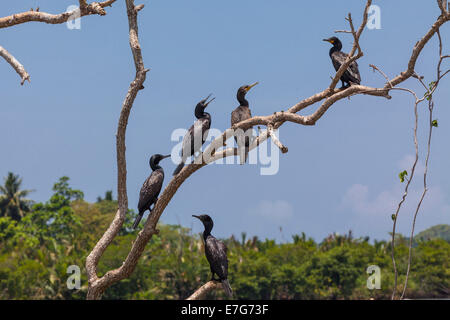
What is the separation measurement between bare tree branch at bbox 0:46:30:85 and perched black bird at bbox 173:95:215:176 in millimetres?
2106

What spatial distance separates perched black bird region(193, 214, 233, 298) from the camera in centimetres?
743

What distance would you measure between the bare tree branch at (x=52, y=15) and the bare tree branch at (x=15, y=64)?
364 mm

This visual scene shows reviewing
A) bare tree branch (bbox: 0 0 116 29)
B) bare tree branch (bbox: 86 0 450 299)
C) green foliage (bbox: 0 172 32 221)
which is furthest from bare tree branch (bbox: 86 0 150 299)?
green foliage (bbox: 0 172 32 221)

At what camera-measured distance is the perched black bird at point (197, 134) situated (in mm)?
7031

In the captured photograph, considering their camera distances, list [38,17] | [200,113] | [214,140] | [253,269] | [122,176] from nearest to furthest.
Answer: [214,140] → [122,176] → [200,113] → [38,17] → [253,269]

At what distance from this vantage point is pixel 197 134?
7141 mm

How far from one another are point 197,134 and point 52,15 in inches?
99.2

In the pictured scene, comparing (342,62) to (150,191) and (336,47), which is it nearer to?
(336,47)

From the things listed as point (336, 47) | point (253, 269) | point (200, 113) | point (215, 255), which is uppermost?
point (336, 47)

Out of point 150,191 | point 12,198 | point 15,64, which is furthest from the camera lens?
point 12,198

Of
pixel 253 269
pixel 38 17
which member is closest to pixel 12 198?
pixel 253 269

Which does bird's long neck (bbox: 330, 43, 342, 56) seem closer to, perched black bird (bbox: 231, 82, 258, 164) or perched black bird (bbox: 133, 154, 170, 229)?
perched black bird (bbox: 231, 82, 258, 164)
